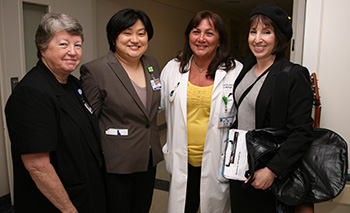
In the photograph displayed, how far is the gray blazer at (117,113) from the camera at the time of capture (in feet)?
5.12

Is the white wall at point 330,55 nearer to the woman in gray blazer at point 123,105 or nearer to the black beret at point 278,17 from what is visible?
the black beret at point 278,17

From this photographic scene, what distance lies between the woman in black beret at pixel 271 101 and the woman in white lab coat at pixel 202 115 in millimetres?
191

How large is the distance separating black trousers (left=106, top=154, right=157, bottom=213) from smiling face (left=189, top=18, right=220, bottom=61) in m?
0.83

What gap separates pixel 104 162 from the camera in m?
1.59

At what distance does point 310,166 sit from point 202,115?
0.75m

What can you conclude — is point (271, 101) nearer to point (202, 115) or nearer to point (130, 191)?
point (202, 115)

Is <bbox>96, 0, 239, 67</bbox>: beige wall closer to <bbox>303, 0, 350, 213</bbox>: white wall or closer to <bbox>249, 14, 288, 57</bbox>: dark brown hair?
<bbox>249, 14, 288, 57</bbox>: dark brown hair

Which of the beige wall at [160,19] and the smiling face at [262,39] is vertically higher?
the beige wall at [160,19]

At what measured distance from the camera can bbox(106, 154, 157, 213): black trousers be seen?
1.62 m

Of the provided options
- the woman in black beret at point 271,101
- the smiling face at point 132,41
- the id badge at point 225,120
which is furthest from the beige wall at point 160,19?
the woman in black beret at point 271,101

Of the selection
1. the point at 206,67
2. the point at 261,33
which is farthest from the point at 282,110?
the point at 206,67

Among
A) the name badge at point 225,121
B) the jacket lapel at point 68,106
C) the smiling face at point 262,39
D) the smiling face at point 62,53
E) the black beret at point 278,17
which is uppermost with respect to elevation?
the black beret at point 278,17

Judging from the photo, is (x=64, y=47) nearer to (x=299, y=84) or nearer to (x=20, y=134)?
(x=20, y=134)

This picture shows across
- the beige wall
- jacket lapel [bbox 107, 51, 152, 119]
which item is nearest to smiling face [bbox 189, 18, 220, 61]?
jacket lapel [bbox 107, 51, 152, 119]
